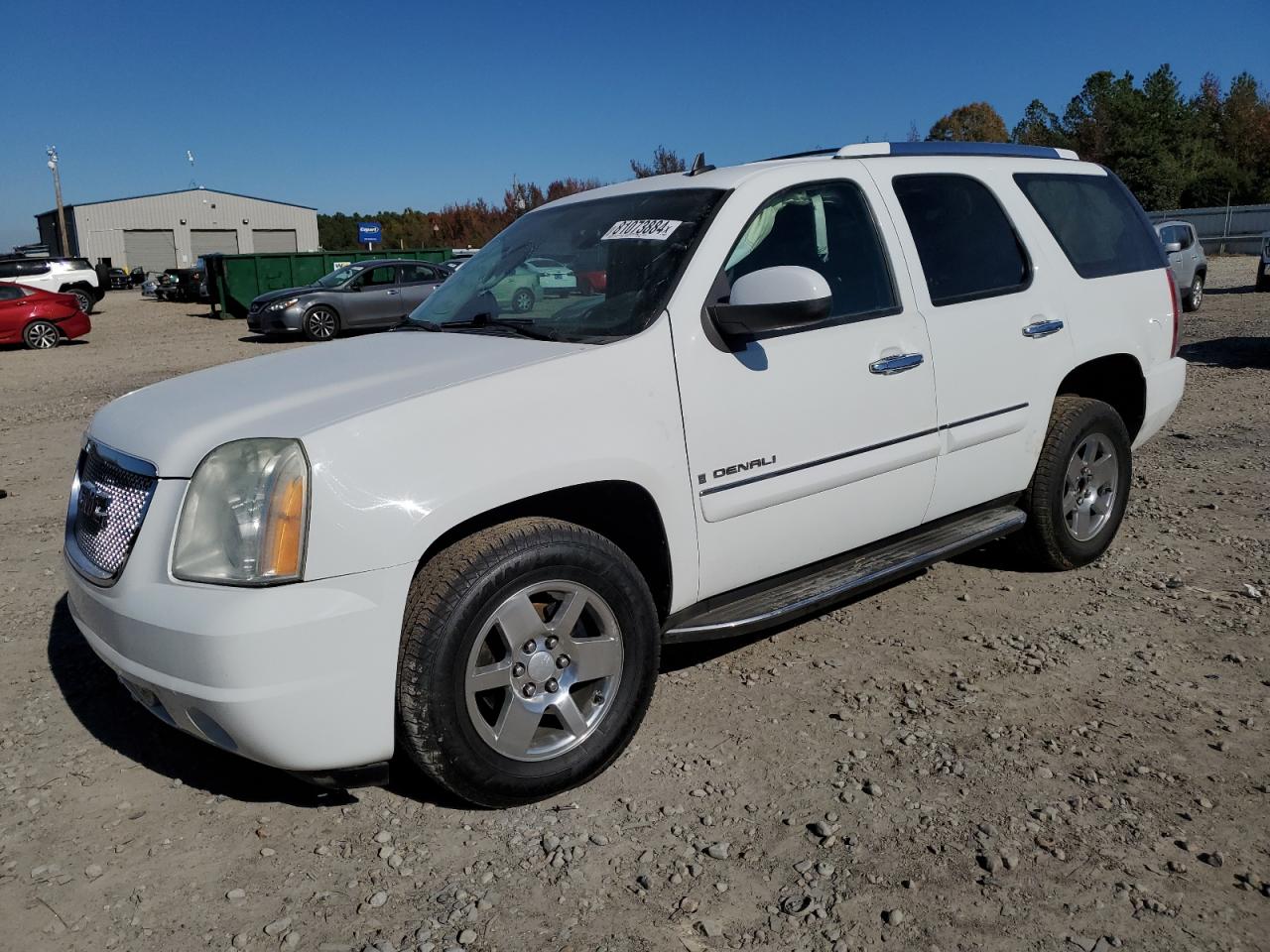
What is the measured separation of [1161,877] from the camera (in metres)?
2.60

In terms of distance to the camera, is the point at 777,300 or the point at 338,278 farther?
the point at 338,278

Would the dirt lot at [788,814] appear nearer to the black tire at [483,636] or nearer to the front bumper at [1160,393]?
the black tire at [483,636]

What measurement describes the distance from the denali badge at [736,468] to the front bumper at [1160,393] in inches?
103

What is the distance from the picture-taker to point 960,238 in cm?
414

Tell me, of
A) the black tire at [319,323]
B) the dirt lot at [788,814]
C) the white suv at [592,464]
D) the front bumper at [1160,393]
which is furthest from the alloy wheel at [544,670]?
the black tire at [319,323]

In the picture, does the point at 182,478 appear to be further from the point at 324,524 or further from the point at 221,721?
the point at 221,721

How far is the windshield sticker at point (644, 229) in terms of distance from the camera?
11.5ft

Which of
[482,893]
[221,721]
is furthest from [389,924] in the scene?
[221,721]

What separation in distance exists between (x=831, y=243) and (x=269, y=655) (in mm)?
2459

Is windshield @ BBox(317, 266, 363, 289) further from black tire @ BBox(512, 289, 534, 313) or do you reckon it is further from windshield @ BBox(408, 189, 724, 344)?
black tire @ BBox(512, 289, 534, 313)

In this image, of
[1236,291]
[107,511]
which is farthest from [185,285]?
[107,511]

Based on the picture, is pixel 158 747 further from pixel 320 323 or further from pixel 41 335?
pixel 41 335

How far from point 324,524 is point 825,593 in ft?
5.83

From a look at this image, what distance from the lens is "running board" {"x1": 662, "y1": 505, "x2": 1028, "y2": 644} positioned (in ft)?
10.9
